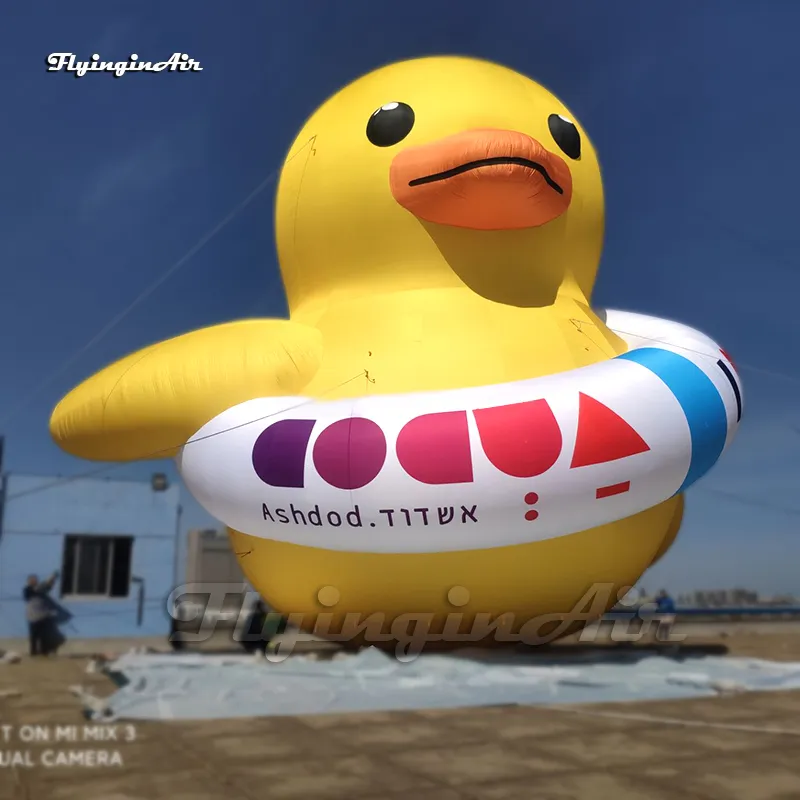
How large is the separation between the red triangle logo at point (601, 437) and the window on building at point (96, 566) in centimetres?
779

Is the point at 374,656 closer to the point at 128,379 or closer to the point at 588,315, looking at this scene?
the point at 128,379

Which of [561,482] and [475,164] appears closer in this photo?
[561,482]

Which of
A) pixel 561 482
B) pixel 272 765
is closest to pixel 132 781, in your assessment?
pixel 272 765

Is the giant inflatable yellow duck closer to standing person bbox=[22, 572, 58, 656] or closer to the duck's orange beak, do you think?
the duck's orange beak

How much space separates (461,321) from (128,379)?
9.15ft

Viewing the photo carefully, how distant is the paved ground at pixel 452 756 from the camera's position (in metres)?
3.12

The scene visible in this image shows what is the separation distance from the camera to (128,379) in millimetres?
6535

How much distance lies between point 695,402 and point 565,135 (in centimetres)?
272

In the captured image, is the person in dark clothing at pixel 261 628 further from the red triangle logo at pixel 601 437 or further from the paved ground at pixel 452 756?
the red triangle logo at pixel 601 437

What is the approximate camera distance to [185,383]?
20.9 ft

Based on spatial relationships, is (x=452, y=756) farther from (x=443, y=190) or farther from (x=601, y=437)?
(x=443, y=190)

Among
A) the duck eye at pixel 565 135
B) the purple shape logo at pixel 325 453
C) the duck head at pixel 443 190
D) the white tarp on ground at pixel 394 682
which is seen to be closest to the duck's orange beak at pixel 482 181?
the duck head at pixel 443 190

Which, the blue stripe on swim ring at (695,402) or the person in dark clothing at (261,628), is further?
the person in dark clothing at (261,628)

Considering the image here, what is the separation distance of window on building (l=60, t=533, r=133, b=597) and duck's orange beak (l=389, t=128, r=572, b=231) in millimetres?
7248
